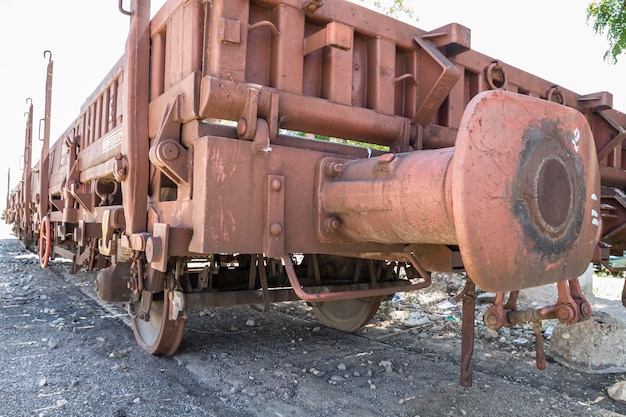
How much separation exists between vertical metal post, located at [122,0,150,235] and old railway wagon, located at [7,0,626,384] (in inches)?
0.4

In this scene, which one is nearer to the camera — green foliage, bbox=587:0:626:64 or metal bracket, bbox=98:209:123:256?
metal bracket, bbox=98:209:123:256

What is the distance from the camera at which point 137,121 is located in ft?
8.71

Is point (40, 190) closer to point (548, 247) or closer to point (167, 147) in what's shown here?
point (167, 147)

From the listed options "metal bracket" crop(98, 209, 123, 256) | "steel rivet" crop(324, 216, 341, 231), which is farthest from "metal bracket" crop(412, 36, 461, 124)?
"metal bracket" crop(98, 209, 123, 256)

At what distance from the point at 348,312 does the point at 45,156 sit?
4.75m

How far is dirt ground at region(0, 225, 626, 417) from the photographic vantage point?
8.32 feet

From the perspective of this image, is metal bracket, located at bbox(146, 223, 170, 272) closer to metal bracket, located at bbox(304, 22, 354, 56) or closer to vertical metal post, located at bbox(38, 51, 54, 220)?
metal bracket, located at bbox(304, 22, 354, 56)

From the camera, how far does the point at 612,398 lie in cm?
279

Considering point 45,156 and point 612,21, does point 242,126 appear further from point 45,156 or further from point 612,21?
point 612,21

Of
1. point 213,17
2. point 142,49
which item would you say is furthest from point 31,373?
point 213,17

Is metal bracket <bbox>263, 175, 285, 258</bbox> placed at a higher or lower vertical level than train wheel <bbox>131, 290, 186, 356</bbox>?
higher

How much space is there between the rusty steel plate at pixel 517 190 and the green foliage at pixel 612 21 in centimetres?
734

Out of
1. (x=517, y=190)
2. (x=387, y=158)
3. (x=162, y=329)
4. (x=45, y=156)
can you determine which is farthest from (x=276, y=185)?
(x=45, y=156)

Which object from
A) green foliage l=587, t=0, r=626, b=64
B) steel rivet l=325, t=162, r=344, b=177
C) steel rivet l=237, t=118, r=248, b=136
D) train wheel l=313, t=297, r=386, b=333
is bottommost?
train wheel l=313, t=297, r=386, b=333
